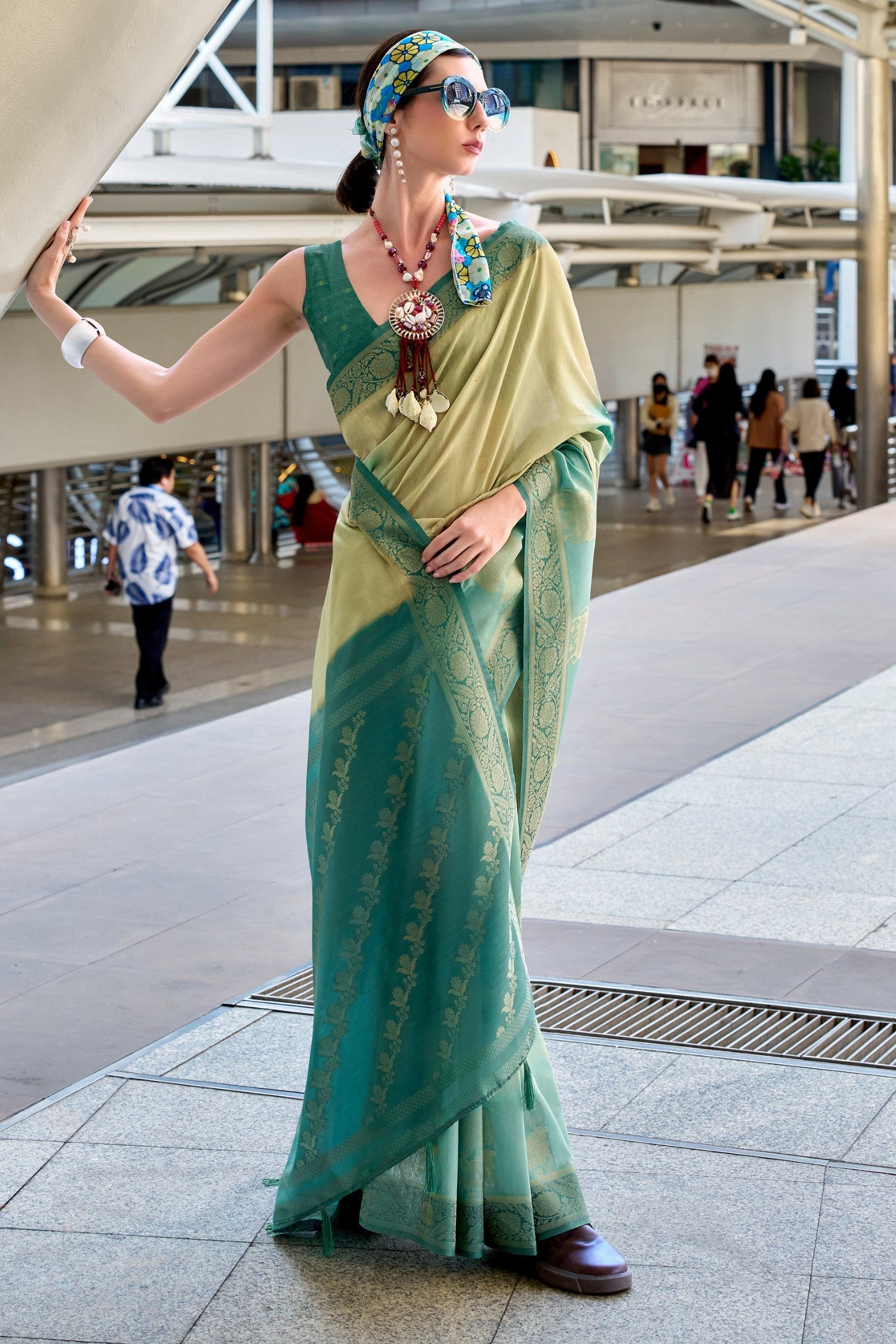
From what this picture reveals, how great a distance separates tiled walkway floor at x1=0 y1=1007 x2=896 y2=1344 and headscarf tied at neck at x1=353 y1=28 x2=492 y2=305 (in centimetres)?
169

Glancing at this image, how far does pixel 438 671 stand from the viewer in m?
2.97

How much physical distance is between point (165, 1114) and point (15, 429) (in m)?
12.2

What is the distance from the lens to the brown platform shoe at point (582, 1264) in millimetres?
3018

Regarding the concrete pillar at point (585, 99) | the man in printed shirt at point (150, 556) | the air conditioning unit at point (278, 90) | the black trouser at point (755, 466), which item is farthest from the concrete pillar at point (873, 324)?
the air conditioning unit at point (278, 90)

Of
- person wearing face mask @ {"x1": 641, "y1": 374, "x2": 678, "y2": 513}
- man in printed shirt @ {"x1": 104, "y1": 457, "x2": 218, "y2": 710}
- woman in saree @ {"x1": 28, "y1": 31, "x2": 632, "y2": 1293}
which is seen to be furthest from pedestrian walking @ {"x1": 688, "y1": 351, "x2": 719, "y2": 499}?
woman in saree @ {"x1": 28, "y1": 31, "x2": 632, "y2": 1293}

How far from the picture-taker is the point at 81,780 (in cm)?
749

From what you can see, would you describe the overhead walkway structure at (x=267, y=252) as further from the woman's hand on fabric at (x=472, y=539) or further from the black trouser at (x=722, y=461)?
the black trouser at (x=722, y=461)

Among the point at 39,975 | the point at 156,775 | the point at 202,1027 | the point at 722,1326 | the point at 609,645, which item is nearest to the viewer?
the point at 722,1326

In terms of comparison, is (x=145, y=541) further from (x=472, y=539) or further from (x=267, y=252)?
(x=472, y=539)

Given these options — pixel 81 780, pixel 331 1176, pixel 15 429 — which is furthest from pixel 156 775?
pixel 15 429

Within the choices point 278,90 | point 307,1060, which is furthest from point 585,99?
point 307,1060

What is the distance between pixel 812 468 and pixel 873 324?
2509mm

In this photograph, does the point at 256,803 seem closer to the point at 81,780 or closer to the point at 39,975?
the point at 81,780

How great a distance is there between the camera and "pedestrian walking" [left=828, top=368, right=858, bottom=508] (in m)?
23.3
